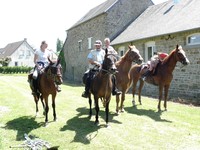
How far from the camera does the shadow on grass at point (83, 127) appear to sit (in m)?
6.95

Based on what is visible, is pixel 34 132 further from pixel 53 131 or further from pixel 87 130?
pixel 87 130

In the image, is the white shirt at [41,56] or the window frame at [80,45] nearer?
the white shirt at [41,56]

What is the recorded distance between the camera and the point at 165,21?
18578 mm

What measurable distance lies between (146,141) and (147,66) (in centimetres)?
552

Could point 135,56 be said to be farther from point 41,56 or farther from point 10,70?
point 10,70

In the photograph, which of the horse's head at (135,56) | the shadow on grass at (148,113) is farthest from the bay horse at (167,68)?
the horse's head at (135,56)

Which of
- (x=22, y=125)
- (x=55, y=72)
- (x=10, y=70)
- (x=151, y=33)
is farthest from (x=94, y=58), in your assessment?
(x=10, y=70)

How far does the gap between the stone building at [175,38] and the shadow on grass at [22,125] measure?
363 inches

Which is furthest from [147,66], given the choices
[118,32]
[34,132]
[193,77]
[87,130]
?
[118,32]

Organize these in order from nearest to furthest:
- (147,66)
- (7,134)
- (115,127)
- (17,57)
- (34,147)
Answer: (34,147) < (7,134) < (115,127) < (147,66) < (17,57)

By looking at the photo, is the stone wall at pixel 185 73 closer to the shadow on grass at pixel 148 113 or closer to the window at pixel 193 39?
the window at pixel 193 39

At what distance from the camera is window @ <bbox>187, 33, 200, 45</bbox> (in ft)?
47.4

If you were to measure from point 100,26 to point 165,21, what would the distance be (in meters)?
8.77

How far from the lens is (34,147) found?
5547mm
